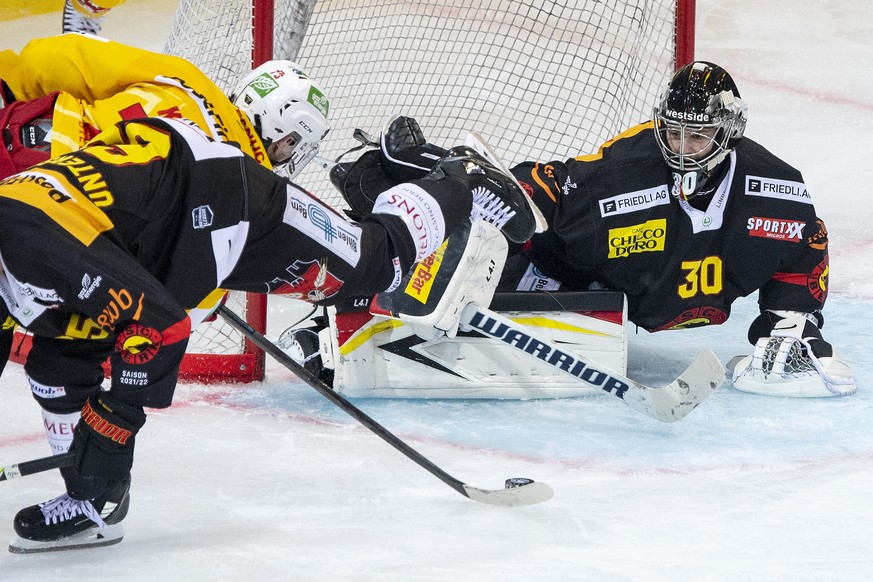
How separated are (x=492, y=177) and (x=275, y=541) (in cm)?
103

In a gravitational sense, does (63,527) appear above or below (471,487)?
below

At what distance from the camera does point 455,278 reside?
299cm

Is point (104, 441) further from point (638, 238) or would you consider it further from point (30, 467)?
point (638, 238)

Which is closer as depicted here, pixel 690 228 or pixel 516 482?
pixel 516 482

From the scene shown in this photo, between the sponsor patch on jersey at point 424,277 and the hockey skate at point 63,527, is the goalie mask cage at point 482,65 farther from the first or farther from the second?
the hockey skate at point 63,527

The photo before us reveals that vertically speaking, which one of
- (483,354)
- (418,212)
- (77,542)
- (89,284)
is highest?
(418,212)

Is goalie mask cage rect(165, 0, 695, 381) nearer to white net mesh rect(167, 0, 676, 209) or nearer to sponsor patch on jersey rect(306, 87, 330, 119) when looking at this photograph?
white net mesh rect(167, 0, 676, 209)

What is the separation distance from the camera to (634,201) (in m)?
3.14

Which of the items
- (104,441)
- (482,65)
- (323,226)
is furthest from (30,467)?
(482,65)

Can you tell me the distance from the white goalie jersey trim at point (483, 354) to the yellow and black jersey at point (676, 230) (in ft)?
0.49

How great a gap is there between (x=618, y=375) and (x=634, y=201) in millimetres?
463

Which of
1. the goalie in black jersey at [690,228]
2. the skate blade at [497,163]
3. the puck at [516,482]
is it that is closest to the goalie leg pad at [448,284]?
the skate blade at [497,163]

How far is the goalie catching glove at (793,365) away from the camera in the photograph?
3129mm

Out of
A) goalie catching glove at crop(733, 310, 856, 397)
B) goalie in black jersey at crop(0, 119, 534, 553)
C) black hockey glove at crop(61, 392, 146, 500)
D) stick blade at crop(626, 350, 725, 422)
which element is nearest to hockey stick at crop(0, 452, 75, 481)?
goalie in black jersey at crop(0, 119, 534, 553)
